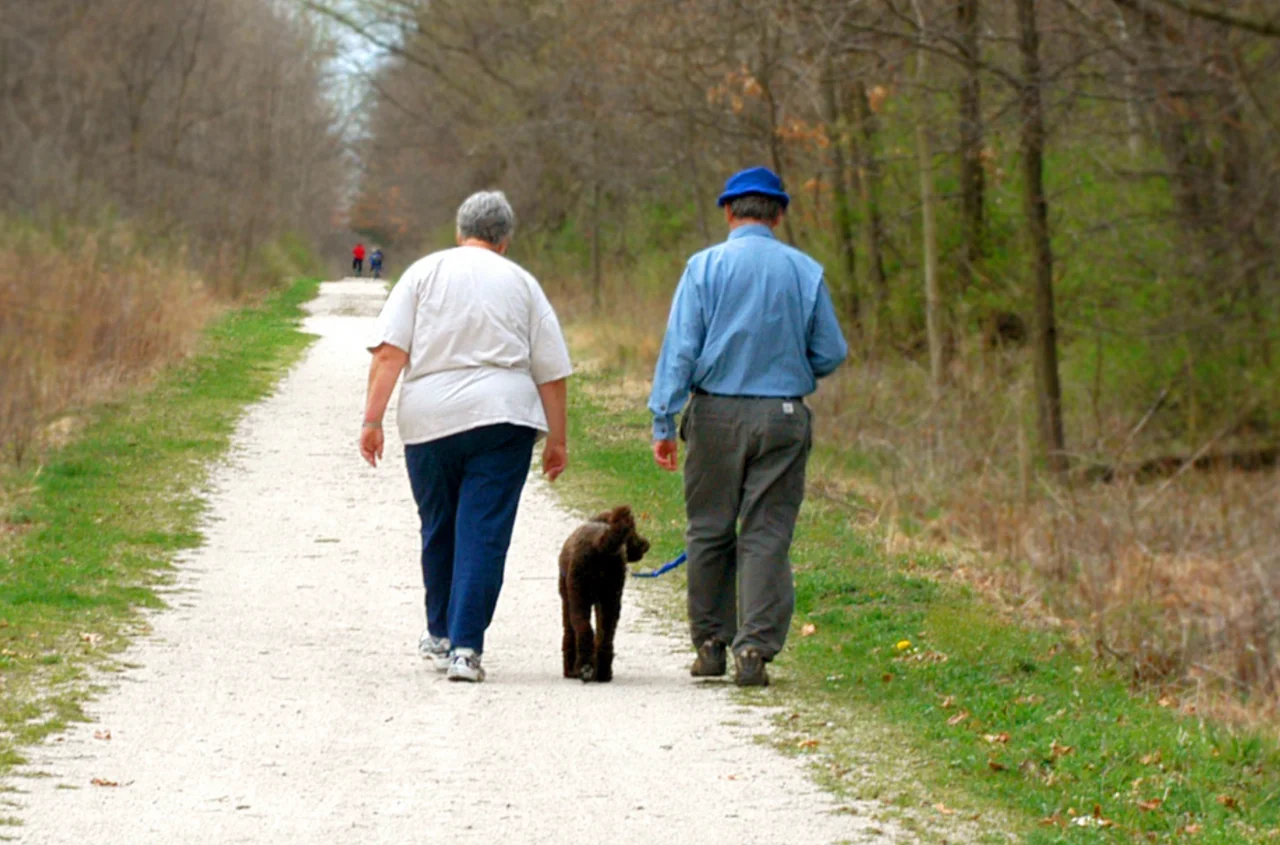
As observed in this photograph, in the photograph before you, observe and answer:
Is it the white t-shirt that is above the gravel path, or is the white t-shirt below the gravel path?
above

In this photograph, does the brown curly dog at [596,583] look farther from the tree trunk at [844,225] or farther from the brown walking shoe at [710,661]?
the tree trunk at [844,225]

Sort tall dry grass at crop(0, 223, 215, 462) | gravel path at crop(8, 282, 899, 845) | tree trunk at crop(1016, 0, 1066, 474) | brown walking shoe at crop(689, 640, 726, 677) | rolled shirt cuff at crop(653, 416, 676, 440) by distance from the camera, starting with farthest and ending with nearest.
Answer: tree trunk at crop(1016, 0, 1066, 474), tall dry grass at crop(0, 223, 215, 462), brown walking shoe at crop(689, 640, 726, 677), rolled shirt cuff at crop(653, 416, 676, 440), gravel path at crop(8, 282, 899, 845)

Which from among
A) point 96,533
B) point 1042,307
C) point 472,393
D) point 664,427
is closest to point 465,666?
point 472,393

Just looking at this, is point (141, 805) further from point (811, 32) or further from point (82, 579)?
point (811, 32)

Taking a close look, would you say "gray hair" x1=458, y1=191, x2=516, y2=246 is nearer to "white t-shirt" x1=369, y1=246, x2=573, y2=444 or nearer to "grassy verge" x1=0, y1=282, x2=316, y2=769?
"white t-shirt" x1=369, y1=246, x2=573, y2=444

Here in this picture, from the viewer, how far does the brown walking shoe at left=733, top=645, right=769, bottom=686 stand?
292 inches

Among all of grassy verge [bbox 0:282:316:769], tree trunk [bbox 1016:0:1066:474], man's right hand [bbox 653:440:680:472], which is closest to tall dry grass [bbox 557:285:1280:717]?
tree trunk [bbox 1016:0:1066:474]

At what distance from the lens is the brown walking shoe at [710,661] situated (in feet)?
25.1

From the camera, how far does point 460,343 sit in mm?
7512

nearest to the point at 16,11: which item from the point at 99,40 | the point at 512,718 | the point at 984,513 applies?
the point at 99,40

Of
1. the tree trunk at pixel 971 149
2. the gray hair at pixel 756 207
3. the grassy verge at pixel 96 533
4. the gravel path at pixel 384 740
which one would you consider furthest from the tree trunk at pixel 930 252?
the gray hair at pixel 756 207

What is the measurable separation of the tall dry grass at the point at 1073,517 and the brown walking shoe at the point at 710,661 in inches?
67.8

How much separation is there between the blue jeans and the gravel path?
315 millimetres

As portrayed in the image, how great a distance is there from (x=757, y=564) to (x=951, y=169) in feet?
51.7
